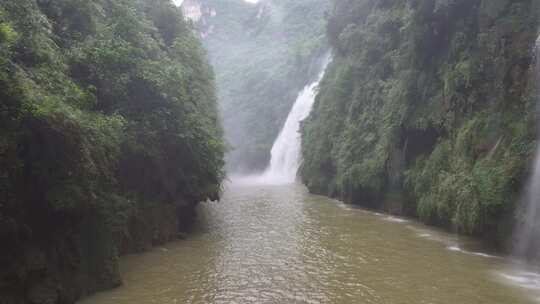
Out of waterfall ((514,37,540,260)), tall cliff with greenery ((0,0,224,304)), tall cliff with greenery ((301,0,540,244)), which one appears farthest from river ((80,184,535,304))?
tall cliff with greenery ((301,0,540,244))

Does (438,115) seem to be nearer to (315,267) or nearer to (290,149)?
(315,267)

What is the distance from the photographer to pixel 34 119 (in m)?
7.75

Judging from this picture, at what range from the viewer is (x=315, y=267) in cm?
1192

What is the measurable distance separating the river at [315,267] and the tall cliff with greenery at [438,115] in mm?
1692

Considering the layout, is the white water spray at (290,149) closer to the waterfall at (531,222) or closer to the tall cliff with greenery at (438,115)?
the tall cliff with greenery at (438,115)

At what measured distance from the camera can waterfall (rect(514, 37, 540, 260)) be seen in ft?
38.9

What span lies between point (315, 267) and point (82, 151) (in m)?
6.34

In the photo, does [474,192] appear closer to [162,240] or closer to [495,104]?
[495,104]

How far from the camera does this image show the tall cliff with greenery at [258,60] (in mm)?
59812

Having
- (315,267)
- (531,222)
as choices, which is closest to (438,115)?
(531,222)

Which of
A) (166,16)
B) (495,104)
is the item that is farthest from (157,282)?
(166,16)

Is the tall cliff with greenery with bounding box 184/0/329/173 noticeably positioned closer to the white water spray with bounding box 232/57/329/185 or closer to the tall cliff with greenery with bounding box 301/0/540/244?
the white water spray with bounding box 232/57/329/185

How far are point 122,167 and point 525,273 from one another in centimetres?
1071

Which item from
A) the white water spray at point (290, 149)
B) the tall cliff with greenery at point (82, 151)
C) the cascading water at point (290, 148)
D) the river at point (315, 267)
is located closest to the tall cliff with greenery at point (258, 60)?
the white water spray at point (290, 149)
